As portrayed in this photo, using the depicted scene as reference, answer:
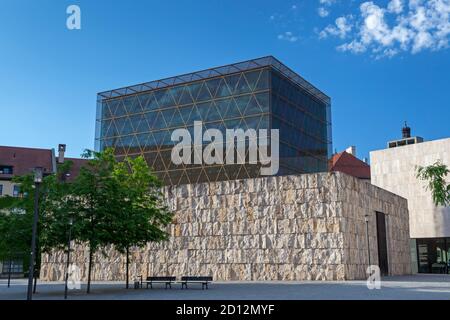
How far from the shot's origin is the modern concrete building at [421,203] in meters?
55.4

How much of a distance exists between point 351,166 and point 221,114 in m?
36.6

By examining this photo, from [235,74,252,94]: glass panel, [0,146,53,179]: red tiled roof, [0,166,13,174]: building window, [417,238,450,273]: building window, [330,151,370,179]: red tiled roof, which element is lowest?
[417,238,450,273]: building window

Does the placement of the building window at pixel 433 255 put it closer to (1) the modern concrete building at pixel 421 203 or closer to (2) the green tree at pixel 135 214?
(1) the modern concrete building at pixel 421 203

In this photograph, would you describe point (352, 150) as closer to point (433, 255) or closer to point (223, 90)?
point (433, 255)

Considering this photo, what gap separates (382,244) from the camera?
141 ft

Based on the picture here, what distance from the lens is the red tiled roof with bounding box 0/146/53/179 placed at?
64688 mm

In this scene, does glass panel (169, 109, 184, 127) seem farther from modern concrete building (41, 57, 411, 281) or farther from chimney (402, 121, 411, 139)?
chimney (402, 121, 411, 139)

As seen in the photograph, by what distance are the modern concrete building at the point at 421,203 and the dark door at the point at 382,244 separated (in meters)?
13.7

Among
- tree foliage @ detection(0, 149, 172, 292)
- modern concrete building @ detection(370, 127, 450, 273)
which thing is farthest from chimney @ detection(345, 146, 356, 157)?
tree foliage @ detection(0, 149, 172, 292)

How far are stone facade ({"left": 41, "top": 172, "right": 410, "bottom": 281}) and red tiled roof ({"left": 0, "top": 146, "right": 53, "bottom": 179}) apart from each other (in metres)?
24.3

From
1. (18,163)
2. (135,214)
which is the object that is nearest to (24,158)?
(18,163)

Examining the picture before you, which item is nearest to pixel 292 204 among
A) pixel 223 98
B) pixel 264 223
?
pixel 264 223

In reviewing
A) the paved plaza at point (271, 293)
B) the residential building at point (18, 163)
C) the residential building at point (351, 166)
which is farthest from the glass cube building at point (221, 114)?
the paved plaza at point (271, 293)

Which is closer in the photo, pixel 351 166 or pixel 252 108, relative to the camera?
pixel 252 108
